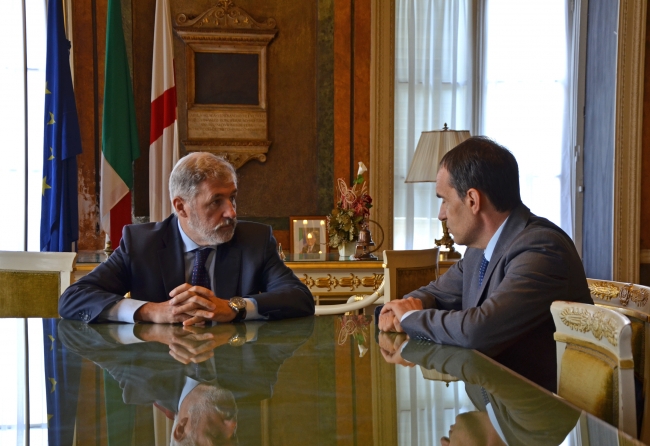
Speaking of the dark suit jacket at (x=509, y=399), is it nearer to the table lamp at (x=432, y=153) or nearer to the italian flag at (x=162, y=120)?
the table lamp at (x=432, y=153)

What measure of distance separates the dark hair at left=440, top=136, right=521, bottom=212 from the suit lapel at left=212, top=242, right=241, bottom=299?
100 cm

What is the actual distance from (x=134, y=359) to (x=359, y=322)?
0.92 meters

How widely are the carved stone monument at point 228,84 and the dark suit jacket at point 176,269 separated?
12.0 feet

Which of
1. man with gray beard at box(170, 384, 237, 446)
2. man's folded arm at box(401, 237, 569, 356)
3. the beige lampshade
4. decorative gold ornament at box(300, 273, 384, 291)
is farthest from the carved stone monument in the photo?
man with gray beard at box(170, 384, 237, 446)

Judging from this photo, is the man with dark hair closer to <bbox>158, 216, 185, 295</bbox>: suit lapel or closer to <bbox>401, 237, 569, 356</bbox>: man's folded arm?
<bbox>401, 237, 569, 356</bbox>: man's folded arm

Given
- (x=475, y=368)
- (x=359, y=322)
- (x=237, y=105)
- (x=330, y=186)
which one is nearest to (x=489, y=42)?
(x=330, y=186)

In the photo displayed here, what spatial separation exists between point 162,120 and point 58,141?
0.89 meters

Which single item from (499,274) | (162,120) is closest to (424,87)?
(162,120)

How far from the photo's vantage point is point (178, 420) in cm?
111

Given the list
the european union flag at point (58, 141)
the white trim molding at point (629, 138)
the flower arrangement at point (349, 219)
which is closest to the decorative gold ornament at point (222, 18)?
the european union flag at point (58, 141)

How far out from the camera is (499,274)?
2.00 m

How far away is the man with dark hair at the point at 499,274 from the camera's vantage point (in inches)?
72.4

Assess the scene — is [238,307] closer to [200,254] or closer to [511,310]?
[200,254]

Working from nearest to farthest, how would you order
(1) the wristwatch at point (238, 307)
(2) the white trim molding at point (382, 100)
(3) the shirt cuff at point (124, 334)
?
(3) the shirt cuff at point (124, 334)
(1) the wristwatch at point (238, 307)
(2) the white trim molding at point (382, 100)
